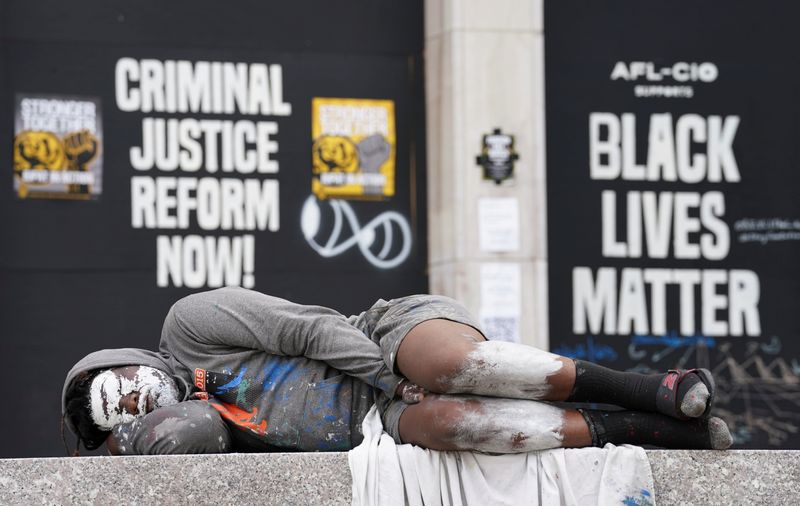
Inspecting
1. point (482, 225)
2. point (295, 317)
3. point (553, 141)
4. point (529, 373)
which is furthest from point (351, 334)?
point (553, 141)

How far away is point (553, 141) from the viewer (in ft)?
26.3

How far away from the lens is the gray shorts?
378cm

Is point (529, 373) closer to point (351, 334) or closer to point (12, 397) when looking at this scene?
point (351, 334)

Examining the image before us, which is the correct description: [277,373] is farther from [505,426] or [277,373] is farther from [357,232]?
[357,232]

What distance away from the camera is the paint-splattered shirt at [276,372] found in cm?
389

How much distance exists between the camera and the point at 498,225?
761cm

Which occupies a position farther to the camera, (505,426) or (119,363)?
(119,363)

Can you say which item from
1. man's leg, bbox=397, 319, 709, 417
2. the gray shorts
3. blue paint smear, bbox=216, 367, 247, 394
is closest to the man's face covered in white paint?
blue paint smear, bbox=216, 367, 247, 394

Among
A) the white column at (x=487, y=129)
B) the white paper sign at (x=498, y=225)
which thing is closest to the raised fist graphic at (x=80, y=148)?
the white column at (x=487, y=129)

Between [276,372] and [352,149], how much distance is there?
399 centimetres

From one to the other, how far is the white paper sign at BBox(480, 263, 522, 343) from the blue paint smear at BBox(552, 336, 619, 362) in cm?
51

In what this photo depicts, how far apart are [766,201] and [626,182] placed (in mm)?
1009

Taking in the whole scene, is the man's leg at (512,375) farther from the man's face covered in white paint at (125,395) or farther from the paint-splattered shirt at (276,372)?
the man's face covered in white paint at (125,395)

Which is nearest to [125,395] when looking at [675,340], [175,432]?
[175,432]
